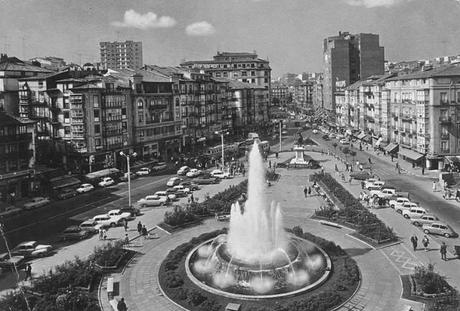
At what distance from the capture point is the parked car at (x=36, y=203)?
5947 centimetres

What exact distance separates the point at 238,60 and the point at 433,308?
510ft

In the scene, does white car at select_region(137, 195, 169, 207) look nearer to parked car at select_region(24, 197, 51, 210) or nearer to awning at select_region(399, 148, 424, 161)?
parked car at select_region(24, 197, 51, 210)

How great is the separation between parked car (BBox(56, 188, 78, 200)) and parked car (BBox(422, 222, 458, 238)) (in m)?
46.8

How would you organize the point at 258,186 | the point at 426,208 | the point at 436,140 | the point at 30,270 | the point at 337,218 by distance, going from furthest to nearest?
the point at 436,140, the point at 426,208, the point at 337,218, the point at 258,186, the point at 30,270

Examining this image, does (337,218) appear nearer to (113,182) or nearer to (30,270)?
(30,270)

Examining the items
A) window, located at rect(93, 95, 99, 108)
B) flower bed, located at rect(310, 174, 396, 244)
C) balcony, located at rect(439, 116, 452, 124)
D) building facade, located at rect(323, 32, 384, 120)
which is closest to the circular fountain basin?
flower bed, located at rect(310, 174, 396, 244)

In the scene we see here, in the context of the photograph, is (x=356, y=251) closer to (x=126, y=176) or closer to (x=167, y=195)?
(x=167, y=195)

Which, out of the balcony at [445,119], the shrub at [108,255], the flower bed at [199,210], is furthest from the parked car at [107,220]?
the balcony at [445,119]

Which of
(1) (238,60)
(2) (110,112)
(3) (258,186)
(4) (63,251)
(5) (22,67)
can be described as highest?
(1) (238,60)

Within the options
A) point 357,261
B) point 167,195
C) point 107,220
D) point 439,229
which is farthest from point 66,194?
point 439,229

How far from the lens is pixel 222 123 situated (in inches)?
5330

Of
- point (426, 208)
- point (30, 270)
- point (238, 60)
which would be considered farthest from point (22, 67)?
point (238, 60)

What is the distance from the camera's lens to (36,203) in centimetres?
6053

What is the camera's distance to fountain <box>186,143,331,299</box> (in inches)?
1220
